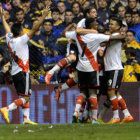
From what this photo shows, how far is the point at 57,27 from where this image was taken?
11.5m

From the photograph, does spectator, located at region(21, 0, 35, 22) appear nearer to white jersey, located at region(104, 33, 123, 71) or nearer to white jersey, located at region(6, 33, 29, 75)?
white jersey, located at region(6, 33, 29, 75)

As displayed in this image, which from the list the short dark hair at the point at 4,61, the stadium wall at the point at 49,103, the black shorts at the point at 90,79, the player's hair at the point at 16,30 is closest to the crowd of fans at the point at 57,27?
the short dark hair at the point at 4,61

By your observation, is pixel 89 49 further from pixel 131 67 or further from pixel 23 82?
pixel 131 67

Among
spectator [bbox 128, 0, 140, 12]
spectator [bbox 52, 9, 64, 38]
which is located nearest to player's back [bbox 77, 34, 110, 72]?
spectator [bbox 52, 9, 64, 38]

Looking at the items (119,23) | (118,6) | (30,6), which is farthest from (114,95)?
(30,6)

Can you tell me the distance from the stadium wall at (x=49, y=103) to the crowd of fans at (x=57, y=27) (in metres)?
0.24

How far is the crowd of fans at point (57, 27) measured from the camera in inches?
420

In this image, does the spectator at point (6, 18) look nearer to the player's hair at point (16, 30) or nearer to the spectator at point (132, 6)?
the player's hair at point (16, 30)

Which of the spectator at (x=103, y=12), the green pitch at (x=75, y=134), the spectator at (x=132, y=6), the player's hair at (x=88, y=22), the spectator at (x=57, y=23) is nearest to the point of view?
the green pitch at (x=75, y=134)

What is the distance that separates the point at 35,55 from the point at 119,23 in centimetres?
272

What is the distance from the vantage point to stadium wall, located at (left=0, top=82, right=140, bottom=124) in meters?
10.8

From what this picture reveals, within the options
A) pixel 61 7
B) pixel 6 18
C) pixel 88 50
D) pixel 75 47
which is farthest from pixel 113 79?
pixel 6 18

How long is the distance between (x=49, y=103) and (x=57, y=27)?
2.02m

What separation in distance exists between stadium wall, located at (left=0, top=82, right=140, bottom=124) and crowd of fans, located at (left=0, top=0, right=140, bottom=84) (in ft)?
0.79
